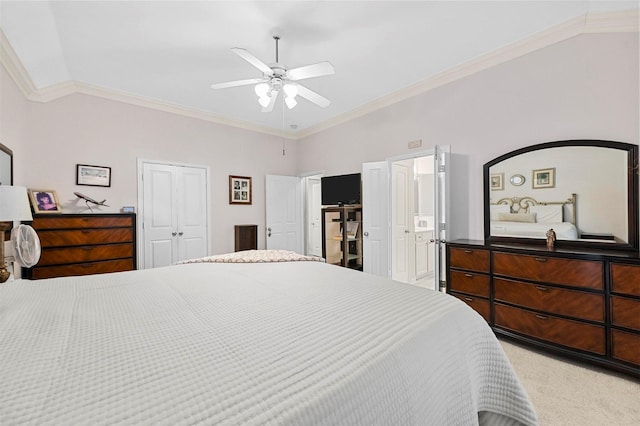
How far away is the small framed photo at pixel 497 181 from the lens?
115 inches

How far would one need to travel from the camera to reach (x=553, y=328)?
230 centimetres

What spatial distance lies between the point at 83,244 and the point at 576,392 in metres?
4.52

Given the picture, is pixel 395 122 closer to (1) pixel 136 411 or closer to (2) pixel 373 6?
(2) pixel 373 6

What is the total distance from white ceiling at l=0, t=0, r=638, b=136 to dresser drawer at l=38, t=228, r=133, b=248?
5.56ft

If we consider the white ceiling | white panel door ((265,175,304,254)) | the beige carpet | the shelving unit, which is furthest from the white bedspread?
white panel door ((265,175,304,254))

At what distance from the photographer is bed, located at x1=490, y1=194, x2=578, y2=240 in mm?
2555

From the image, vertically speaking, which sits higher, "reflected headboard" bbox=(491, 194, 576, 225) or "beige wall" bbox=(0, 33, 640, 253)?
"beige wall" bbox=(0, 33, 640, 253)

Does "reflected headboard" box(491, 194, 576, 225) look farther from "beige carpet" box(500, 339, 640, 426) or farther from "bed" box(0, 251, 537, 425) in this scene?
"bed" box(0, 251, 537, 425)

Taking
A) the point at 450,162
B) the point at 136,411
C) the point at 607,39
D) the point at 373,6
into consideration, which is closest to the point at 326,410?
the point at 136,411

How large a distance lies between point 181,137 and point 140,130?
0.54m

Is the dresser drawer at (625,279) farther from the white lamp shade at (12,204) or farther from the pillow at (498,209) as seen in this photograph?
the white lamp shade at (12,204)

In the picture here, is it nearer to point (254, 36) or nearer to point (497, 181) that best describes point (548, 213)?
point (497, 181)

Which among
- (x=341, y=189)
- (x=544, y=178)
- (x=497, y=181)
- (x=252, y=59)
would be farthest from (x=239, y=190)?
(x=544, y=178)

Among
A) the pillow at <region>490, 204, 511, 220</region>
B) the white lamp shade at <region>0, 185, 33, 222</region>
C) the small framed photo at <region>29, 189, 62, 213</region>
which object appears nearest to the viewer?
the white lamp shade at <region>0, 185, 33, 222</region>
